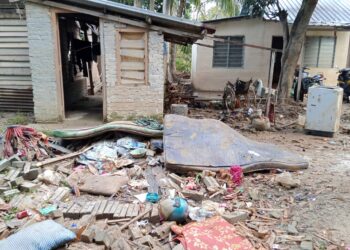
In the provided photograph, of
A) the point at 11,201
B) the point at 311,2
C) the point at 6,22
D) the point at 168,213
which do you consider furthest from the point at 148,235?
the point at 311,2

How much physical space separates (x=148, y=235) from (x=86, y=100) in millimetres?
9422

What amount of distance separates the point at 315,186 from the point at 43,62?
23.0ft

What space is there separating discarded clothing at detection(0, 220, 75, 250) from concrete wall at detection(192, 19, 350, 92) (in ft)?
41.8

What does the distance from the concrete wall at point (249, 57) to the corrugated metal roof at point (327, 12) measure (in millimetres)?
588

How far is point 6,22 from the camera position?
10125mm

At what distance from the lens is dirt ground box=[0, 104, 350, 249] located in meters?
4.16

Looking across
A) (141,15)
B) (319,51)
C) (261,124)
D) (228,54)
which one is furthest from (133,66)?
(319,51)

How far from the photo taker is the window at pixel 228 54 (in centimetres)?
1504

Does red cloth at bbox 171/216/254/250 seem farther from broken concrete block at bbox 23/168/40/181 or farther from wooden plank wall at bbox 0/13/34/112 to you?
wooden plank wall at bbox 0/13/34/112

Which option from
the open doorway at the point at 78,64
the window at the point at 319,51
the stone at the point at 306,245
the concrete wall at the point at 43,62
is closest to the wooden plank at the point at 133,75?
the open doorway at the point at 78,64

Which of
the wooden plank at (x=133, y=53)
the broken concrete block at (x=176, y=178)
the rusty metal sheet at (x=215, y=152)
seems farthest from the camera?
the wooden plank at (x=133, y=53)

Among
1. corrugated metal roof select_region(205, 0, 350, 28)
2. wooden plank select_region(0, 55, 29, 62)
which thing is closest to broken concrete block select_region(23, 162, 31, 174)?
wooden plank select_region(0, 55, 29, 62)

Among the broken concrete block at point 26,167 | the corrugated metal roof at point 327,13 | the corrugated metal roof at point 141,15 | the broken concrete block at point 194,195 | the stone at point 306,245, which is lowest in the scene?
the stone at point 306,245

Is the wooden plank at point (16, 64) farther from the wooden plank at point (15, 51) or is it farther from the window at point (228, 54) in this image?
the window at point (228, 54)
